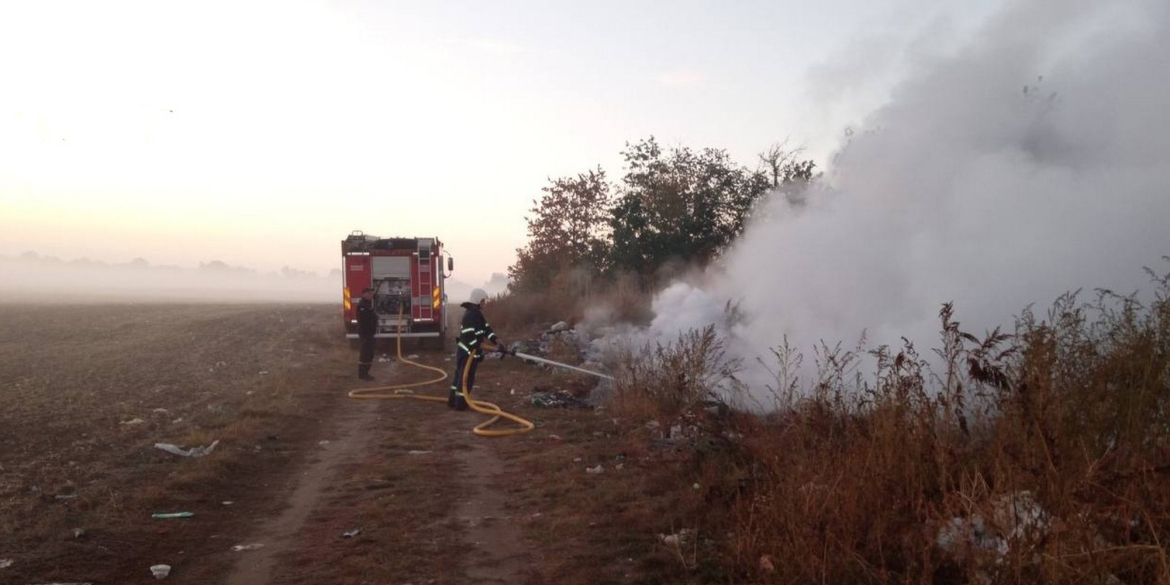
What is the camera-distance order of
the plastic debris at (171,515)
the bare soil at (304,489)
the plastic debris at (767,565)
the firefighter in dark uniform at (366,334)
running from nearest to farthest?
1. the plastic debris at (767,565)
2. the bare soil at (304,489)
3. the plastic debris at (171,515)
4. the firefighter in dark uniform at (366,334)

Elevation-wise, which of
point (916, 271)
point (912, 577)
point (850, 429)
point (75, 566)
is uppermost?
point (916, 271)

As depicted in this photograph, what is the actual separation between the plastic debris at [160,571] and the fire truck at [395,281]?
1477cm

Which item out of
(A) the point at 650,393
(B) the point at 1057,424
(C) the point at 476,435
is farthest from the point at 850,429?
(C) the point at 476,435

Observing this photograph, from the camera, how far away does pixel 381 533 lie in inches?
239

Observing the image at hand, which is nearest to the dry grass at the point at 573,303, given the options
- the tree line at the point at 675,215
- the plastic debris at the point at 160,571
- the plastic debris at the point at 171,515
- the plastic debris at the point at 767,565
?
the tree line at the point at 675,215

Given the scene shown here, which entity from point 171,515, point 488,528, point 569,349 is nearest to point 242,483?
point 171,515

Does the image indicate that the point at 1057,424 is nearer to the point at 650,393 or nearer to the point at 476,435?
the point at 650,393

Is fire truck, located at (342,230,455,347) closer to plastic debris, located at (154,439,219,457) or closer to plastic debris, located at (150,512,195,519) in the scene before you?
plastic debris, located at (154,439,219,457)

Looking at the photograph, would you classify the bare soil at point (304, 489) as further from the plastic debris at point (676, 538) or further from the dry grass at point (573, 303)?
the dry grass at point (573, 303)

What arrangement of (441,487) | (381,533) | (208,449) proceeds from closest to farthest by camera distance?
(381,533)
(441,487)
(208,449)

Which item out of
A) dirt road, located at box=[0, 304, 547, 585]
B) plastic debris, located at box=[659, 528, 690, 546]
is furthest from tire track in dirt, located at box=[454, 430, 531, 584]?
plastic debris, located at box=[659, 528, 690, 546]

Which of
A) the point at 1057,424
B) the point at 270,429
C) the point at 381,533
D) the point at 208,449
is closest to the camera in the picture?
the point at 1057,424

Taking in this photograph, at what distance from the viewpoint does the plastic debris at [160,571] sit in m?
5.27

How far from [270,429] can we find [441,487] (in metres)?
3.69
